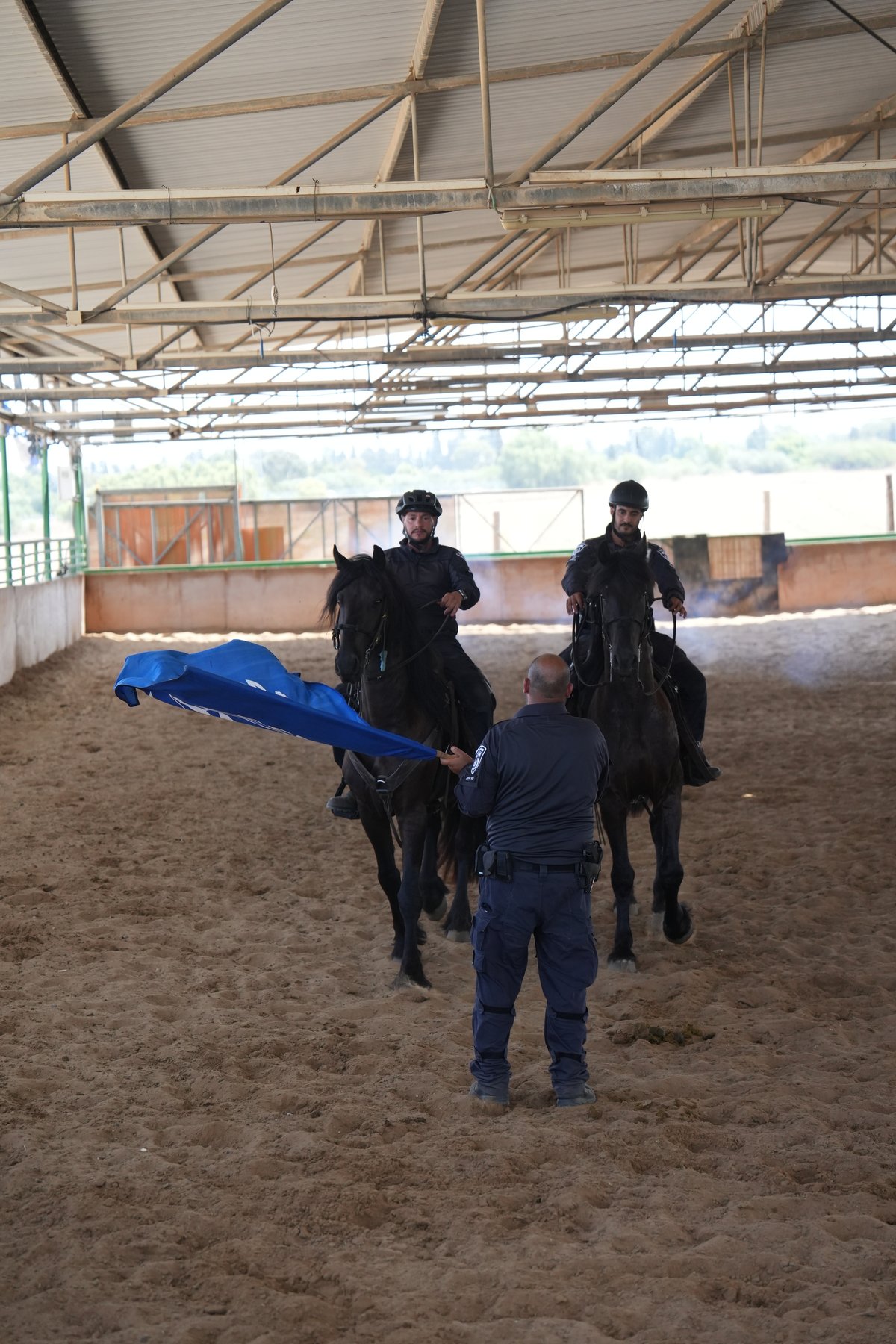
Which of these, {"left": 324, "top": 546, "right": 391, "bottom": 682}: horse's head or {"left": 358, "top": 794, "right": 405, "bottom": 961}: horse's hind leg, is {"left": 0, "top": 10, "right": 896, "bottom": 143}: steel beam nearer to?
{"left": 324, "top": 546, "right": 391, "bottom": 682}: horse's head

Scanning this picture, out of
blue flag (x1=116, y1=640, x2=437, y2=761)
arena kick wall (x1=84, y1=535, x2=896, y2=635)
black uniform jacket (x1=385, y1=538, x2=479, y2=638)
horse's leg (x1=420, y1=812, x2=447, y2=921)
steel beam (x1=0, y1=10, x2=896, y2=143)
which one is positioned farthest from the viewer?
arena kick wall (x1=84, y1=535, x2=896, y2=635)

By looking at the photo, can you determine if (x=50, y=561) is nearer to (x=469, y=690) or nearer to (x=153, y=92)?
(x=153, y=92)

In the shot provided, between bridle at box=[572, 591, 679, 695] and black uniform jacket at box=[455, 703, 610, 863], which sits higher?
bridle at box=[572, 591, 679, 695]

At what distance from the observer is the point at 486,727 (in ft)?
21.6

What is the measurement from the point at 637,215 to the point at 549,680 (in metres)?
6.51

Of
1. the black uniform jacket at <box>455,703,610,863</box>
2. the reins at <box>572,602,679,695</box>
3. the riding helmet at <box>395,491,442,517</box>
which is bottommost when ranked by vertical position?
the black uniform jacket at <box>455,703,610,863</box>

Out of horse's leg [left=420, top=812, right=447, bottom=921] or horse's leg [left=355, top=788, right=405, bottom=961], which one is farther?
horse's leg [left=420, top=812, right=447, bottom=921]

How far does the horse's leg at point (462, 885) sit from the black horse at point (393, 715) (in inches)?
6.8

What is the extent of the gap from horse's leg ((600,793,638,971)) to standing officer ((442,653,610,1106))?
172 centimetres

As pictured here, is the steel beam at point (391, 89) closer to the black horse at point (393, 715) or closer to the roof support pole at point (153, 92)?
the roof support pole at point (153, 92)

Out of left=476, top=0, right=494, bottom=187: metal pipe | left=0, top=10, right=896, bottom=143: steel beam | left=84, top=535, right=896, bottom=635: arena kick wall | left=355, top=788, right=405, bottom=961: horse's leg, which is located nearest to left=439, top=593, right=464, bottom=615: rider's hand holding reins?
left=355, top=788, right=405, bottom=961: horse's leg

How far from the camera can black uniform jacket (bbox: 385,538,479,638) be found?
644cm

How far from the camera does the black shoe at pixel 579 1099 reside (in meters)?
4.32

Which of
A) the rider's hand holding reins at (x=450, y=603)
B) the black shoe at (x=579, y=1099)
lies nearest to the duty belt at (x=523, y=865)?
the black shoe at (x=579, y=1099)
